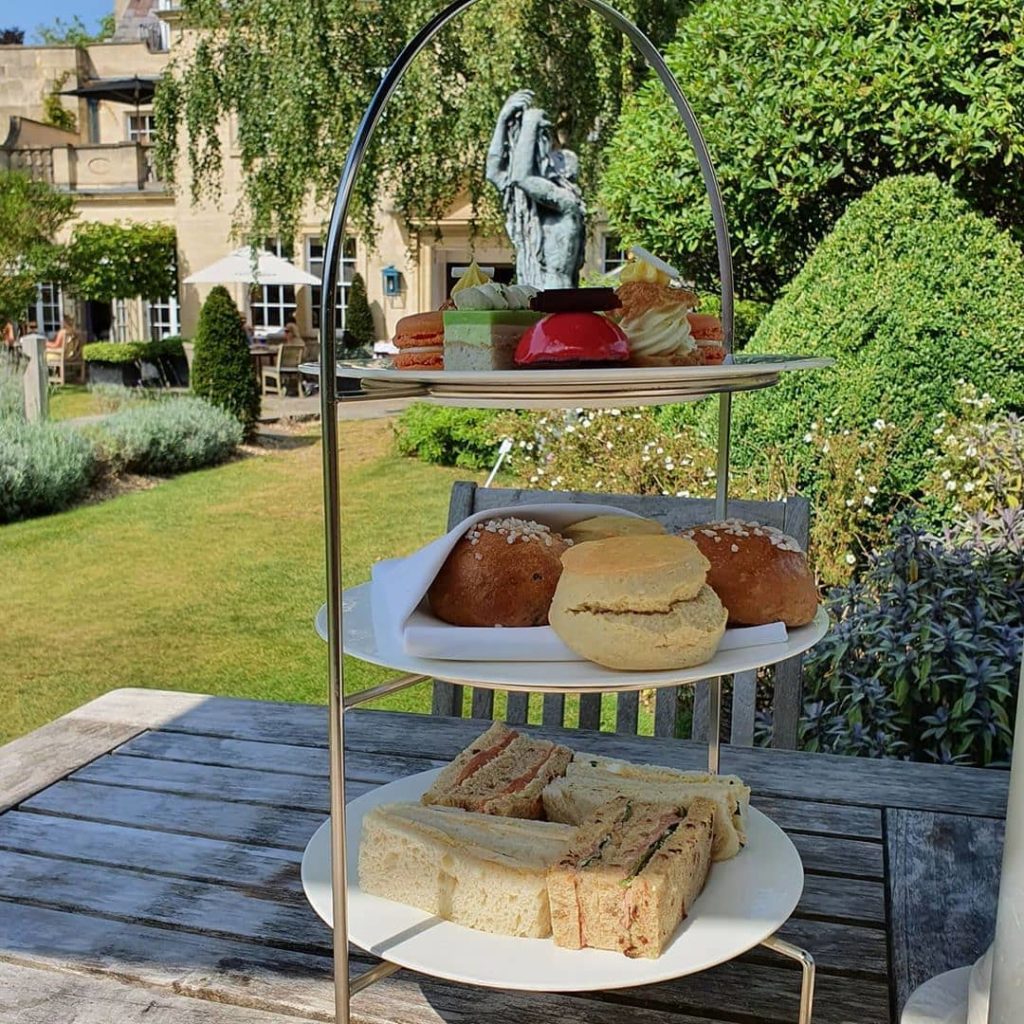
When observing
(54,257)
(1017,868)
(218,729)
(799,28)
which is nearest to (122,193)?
(54,257)

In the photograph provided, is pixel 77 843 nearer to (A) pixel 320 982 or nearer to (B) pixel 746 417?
(A) pixel 320 982

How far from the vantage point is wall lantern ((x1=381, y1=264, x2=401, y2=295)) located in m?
17.2

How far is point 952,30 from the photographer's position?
5.19 meters

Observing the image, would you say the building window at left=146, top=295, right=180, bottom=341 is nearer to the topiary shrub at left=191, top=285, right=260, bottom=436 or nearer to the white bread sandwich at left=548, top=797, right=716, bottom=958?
the topiary shrub at left=191, top=285, right=260, bottom=436

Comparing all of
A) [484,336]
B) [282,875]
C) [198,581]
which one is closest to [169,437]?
[198,581]

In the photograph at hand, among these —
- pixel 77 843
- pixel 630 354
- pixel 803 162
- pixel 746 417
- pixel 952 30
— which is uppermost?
pixel 952 30

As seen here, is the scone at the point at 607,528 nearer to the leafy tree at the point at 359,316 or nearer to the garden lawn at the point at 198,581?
the garden lawn at the point at 198,581

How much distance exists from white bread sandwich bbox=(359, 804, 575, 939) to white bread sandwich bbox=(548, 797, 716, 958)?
0.03 meters

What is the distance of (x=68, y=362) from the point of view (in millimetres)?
15867

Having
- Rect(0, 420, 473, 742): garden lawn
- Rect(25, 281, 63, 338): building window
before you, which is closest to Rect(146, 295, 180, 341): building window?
Rect(25, 281, 63, 338): building window

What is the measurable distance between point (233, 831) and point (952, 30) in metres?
5.16

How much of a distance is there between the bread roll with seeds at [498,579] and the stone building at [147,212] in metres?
13.1

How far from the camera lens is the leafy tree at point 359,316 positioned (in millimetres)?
15998

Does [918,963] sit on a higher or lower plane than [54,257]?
lower
